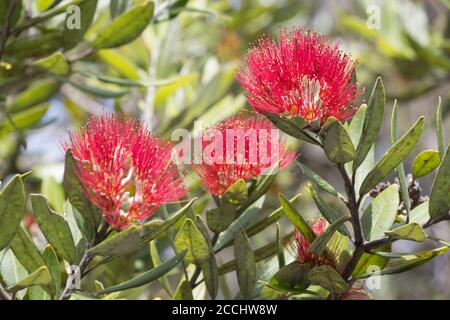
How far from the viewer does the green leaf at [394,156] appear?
116cm

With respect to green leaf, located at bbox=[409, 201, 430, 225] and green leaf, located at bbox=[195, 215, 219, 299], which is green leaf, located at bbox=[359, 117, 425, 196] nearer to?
green leaf, located at bbox=[409, 201, 430, 225]

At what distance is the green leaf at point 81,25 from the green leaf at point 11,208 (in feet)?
1.95

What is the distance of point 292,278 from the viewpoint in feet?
4.32

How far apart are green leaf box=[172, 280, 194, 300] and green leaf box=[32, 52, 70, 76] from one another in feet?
1.88

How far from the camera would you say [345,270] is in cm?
130

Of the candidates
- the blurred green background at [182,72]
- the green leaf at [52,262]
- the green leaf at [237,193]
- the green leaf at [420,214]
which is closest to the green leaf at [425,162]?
the green leaf at [420,214]

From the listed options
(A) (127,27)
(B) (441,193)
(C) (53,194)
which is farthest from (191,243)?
(C) (53,194)

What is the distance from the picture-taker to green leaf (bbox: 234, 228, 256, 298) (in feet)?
4.32

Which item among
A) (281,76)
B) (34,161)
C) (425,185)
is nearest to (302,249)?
(281,76)

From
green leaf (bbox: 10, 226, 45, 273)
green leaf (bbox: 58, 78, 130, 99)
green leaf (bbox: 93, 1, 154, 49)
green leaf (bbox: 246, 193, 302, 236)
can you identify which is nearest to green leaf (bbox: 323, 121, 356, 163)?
green leaf (bbox: 246, 193, 302, 236)

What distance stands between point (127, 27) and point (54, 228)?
23.6 inches

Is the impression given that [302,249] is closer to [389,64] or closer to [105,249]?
[105,249]

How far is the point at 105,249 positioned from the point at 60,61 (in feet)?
2.03

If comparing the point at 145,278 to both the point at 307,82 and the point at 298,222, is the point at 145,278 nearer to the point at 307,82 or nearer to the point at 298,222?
the point at 298,222
